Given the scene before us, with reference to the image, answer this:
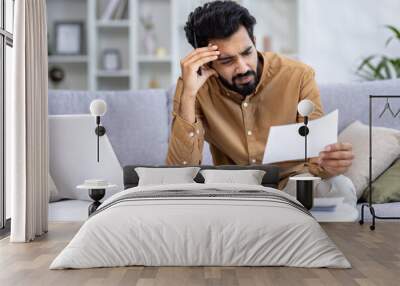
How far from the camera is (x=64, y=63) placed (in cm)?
702

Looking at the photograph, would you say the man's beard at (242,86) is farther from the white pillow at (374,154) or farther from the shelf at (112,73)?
the shelf at (112,73)

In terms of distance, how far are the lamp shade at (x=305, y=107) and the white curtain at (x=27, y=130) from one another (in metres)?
1.80

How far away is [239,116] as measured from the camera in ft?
17.2

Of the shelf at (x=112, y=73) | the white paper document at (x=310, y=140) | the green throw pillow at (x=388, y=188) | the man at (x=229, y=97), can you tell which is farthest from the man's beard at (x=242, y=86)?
the shelf at (x=112, y=73)

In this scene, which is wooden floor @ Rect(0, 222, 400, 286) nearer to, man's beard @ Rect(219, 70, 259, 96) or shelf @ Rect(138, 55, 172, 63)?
man's beard @ Rect(219, 70, 259, 96)

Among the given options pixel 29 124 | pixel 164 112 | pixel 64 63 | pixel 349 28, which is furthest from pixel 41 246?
pixel 349 28

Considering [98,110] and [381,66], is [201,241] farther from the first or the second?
A: [381,66]

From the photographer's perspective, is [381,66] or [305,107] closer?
[305,107]

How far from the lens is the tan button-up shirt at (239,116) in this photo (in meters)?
5.16

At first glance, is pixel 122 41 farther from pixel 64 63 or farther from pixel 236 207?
pixel 236 207

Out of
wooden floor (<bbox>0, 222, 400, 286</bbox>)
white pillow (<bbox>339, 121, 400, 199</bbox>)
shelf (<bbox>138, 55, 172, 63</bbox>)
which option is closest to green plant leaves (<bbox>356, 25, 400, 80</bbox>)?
white pillow (<bbox>339, 121, 400, 199</bbox>)

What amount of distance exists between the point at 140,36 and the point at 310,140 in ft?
8.64

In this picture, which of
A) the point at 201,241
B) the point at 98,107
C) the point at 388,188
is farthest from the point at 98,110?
the point at 388,188

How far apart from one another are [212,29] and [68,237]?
6.34ft
